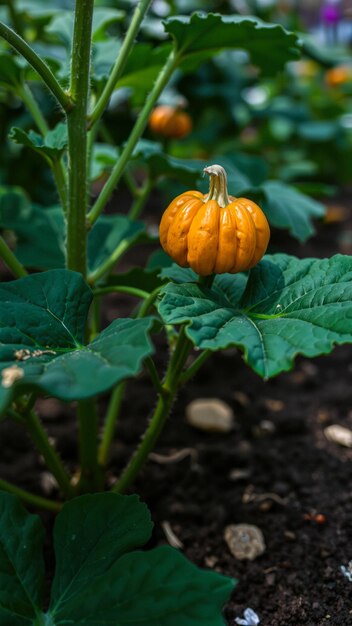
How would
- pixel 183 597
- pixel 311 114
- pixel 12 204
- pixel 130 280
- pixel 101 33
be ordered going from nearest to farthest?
pixel 183 597, pixel 130 280, pixel 12 204, pixel 101 33, pixel 311 114

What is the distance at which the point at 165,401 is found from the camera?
1212 mm

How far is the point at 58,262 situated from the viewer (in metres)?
1.51

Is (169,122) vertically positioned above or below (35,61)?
below

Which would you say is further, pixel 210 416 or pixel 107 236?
pixel 210 416

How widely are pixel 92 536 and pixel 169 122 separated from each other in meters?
1.59

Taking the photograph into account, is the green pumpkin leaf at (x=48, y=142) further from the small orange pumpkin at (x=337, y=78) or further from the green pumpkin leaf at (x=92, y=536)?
the small orange pumpkin at (x=337, y=78)

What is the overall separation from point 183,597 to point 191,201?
0.56 m

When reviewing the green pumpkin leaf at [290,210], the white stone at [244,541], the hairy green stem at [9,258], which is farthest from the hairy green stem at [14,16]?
the white stone at [244,541]

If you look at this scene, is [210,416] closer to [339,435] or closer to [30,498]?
[339,435]

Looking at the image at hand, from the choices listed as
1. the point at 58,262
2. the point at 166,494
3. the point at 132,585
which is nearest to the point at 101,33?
the point at 58,262

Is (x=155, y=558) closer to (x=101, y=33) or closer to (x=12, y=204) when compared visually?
(x=12, y=204)

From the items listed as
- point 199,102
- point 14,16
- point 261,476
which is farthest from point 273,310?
point 199,102

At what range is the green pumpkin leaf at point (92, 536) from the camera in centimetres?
104

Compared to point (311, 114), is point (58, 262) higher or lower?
higher
